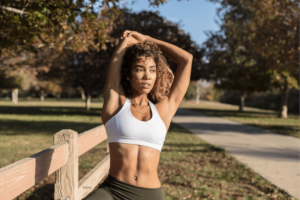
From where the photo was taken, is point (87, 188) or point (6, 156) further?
point (6, 156)

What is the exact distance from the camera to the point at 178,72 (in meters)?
2.32

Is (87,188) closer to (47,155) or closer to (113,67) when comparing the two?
(47,155)

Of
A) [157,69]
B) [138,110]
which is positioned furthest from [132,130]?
[157,69]

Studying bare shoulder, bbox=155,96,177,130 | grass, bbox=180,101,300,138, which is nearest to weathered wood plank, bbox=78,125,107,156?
bare shoulder, bbox=155,96,177,130

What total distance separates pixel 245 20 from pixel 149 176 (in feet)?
74.0

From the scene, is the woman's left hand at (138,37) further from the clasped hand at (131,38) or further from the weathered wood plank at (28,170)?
the weathered wood plank at (28,170)

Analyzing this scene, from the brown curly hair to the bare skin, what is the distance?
38 mm

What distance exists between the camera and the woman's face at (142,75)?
204cm

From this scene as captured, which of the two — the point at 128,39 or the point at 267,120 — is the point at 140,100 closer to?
the point at 128,39

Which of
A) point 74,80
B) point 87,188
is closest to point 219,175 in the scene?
point 87,188

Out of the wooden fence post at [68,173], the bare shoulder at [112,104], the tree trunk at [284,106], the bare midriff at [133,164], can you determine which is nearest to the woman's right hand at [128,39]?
the bare shoulder at [112,104]

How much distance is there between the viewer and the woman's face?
204 cm

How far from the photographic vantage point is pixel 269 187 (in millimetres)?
5148

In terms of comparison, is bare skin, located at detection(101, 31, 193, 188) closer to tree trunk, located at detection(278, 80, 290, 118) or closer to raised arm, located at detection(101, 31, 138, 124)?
raised arm, located at detection(101, 31, 138, 124)
